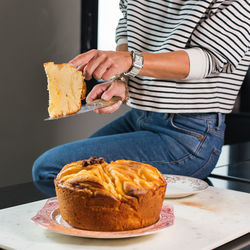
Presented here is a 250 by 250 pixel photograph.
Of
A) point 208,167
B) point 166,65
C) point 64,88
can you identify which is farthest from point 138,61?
point 208,167

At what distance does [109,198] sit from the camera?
2.23 feet

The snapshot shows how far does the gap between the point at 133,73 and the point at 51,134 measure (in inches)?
71.1

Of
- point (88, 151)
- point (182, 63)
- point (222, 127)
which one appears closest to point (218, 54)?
point (182, 63)

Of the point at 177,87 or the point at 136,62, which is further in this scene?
the point at 177,87

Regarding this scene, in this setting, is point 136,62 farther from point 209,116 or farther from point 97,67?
point 209,116

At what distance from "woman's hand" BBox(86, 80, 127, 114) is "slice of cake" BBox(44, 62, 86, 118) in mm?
237

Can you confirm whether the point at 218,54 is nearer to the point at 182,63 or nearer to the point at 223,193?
the point at 182,63

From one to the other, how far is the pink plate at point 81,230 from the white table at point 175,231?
0.06 ft

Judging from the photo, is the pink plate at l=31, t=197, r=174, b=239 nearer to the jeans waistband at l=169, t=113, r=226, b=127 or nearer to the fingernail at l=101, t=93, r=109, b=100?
the fingernail at l=101, t=93, r=109, b=100

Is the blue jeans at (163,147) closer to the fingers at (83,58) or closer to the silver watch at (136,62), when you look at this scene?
the silver watch at (136,62)

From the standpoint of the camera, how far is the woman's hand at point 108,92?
1283mm

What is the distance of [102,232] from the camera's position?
0.70 metres

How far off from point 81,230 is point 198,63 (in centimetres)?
80

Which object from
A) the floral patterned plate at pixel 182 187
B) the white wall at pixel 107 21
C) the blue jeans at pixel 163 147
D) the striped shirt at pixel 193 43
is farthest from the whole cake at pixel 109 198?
the white wall at pixel 107 21
